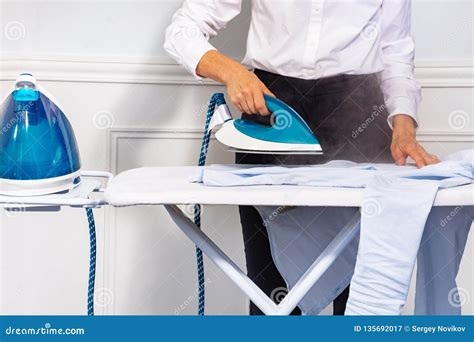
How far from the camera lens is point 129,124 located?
2049 mm

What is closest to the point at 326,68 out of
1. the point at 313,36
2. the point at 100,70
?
the point at 313,36

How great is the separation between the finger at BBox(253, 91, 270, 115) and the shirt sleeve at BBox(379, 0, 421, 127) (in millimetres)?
415

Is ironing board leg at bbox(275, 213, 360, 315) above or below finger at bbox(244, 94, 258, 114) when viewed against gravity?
below

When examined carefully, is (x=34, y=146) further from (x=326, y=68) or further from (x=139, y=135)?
(x=139, y=135)

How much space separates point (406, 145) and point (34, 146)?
2.38 feet

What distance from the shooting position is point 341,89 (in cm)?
163

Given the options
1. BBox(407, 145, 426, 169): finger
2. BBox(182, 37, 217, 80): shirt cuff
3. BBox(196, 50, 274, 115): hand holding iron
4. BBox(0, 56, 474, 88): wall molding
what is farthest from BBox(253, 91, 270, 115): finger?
BBox(0, 56, 474, 88): wall molding

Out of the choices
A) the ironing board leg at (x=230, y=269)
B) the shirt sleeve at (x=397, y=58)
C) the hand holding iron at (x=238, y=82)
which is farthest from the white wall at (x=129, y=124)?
the ironing board leg at (x=230, y=269)

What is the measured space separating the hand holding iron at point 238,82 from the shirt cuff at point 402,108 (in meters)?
0.37

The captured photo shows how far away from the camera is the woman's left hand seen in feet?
4.67

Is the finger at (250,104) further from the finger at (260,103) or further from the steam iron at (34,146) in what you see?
the steam iron at (34,146)

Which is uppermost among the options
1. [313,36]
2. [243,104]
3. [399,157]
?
[313,36]

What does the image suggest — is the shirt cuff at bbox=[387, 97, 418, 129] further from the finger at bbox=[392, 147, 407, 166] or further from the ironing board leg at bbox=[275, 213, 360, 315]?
the ironing board leg at bbox=[275, 213, 360, 315]

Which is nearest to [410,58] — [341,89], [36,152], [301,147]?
[341,89]
